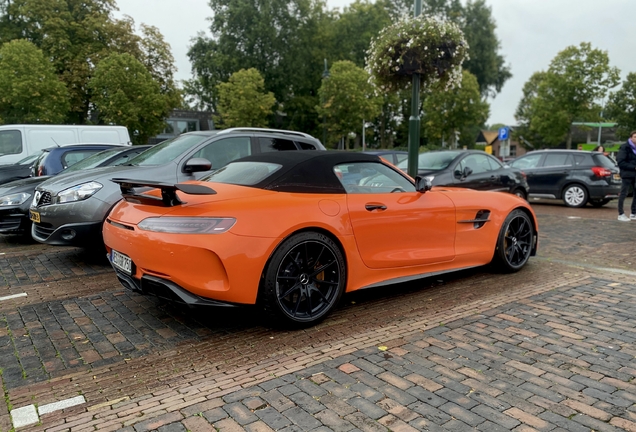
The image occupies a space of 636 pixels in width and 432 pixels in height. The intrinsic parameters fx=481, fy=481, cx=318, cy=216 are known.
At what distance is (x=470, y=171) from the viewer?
32.3ft

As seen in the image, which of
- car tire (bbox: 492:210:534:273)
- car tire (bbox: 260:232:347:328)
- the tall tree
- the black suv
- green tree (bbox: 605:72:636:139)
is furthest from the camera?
the tall tree

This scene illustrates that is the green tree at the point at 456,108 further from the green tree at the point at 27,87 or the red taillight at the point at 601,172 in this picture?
the green tree at the point at 27,87

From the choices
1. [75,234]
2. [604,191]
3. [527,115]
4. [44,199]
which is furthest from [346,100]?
[527,115]

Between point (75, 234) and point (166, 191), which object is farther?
point (75, 234)

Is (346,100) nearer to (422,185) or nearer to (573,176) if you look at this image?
(573,176)

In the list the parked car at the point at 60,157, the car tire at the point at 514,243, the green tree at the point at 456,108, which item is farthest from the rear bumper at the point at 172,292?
the green tree at the point at 456,108

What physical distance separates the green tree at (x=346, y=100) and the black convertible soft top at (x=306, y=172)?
27.0 meters

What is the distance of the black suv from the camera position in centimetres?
1331

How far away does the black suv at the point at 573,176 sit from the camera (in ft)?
43.7

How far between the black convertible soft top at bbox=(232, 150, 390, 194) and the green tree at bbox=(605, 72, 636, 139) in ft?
145

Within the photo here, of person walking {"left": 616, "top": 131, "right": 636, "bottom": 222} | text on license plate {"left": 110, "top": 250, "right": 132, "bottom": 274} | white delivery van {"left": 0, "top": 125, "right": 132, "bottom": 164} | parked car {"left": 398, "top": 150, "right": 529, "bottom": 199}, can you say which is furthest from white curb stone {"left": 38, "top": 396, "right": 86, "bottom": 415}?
white delivery van {"left": 0, "top": 125, "right": 132, "bottom": 164}

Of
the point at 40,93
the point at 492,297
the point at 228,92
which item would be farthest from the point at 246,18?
the point at 492,297

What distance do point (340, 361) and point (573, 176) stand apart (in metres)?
12.8

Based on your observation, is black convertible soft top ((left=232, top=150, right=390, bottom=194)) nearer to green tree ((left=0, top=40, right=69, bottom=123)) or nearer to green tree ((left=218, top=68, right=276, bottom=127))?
green tree ((left=0, top=40, right=69, bottom=123))
